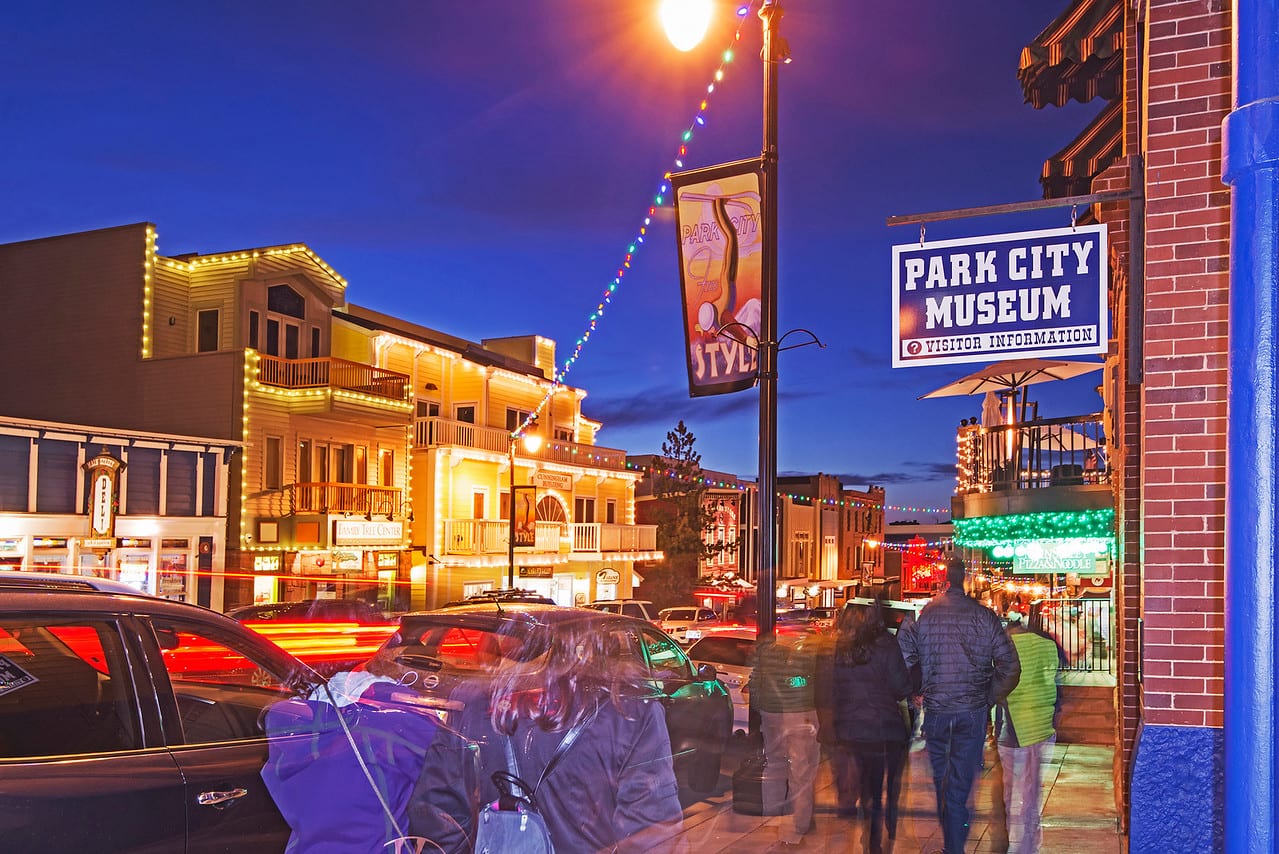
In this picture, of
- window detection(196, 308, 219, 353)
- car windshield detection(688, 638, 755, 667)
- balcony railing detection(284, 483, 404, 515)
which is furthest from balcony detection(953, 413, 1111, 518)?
window detection(196, 308, 219, 353)

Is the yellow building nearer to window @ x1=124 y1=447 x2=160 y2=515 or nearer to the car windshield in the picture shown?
window @ x1=124 y1=447 x2=160 y2=515

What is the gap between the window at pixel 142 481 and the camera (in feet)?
78.2

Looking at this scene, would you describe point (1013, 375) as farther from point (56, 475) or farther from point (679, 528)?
point (679, 528)

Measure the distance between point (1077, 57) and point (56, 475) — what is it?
20.6m

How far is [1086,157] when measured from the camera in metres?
11.6

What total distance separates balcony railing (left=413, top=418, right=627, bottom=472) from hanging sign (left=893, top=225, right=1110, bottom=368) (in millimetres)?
26570

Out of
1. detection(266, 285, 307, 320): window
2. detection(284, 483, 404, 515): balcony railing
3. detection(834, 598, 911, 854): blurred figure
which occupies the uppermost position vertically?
detection(266, 285, 307, 320): window

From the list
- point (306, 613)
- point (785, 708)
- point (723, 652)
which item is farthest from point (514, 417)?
point (785, 708)

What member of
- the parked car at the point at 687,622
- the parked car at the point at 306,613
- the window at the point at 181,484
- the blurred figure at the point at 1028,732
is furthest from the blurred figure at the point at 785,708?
the window at the point at 181,484

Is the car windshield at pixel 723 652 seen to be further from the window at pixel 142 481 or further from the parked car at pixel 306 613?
the window at pixel 142 481

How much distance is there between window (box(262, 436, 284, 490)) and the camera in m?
26.9

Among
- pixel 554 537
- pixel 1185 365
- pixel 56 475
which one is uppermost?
pixel 1185 365

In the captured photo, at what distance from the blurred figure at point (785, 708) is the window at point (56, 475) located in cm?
1853

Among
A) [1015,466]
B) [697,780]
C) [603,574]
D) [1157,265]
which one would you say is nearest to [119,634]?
[1157,265]
